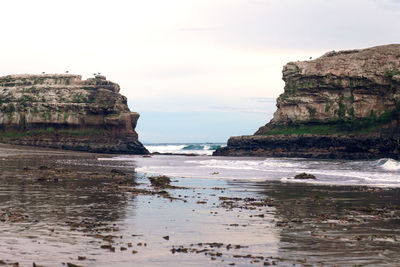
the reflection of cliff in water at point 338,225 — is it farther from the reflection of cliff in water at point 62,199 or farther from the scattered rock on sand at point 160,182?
the reflection of cliff in water at point 62,199

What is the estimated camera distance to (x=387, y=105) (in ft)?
333

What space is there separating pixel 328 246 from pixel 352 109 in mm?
95884

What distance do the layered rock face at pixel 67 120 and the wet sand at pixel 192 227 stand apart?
7747 cm

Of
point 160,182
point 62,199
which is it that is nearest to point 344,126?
point 160,182

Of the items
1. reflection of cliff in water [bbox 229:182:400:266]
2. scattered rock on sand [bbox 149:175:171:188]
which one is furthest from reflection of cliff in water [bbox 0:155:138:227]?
reflection of cliff in water [bbox 229:182:400:266]

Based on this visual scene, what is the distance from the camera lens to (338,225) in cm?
1781

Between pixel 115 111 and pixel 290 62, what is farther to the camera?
pixel 290 62

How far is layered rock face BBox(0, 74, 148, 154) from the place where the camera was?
10469cm

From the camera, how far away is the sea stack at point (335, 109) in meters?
95.4

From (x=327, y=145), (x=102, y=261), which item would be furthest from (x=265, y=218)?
(x=327, y=145)

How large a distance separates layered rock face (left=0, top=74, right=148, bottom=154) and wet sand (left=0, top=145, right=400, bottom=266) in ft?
254

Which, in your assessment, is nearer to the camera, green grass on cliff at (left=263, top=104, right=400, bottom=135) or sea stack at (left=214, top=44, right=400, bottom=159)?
sea stack at (left=214, top=44, right=400, bottom=159)

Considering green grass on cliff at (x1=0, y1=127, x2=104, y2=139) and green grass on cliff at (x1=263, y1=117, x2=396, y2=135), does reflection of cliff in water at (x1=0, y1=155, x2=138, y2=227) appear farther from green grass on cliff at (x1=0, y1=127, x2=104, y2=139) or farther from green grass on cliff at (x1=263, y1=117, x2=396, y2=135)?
green grass on cliff at (x1=263, y1=117, x2=396, y2=135)

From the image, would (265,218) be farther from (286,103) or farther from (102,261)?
(286,103)
